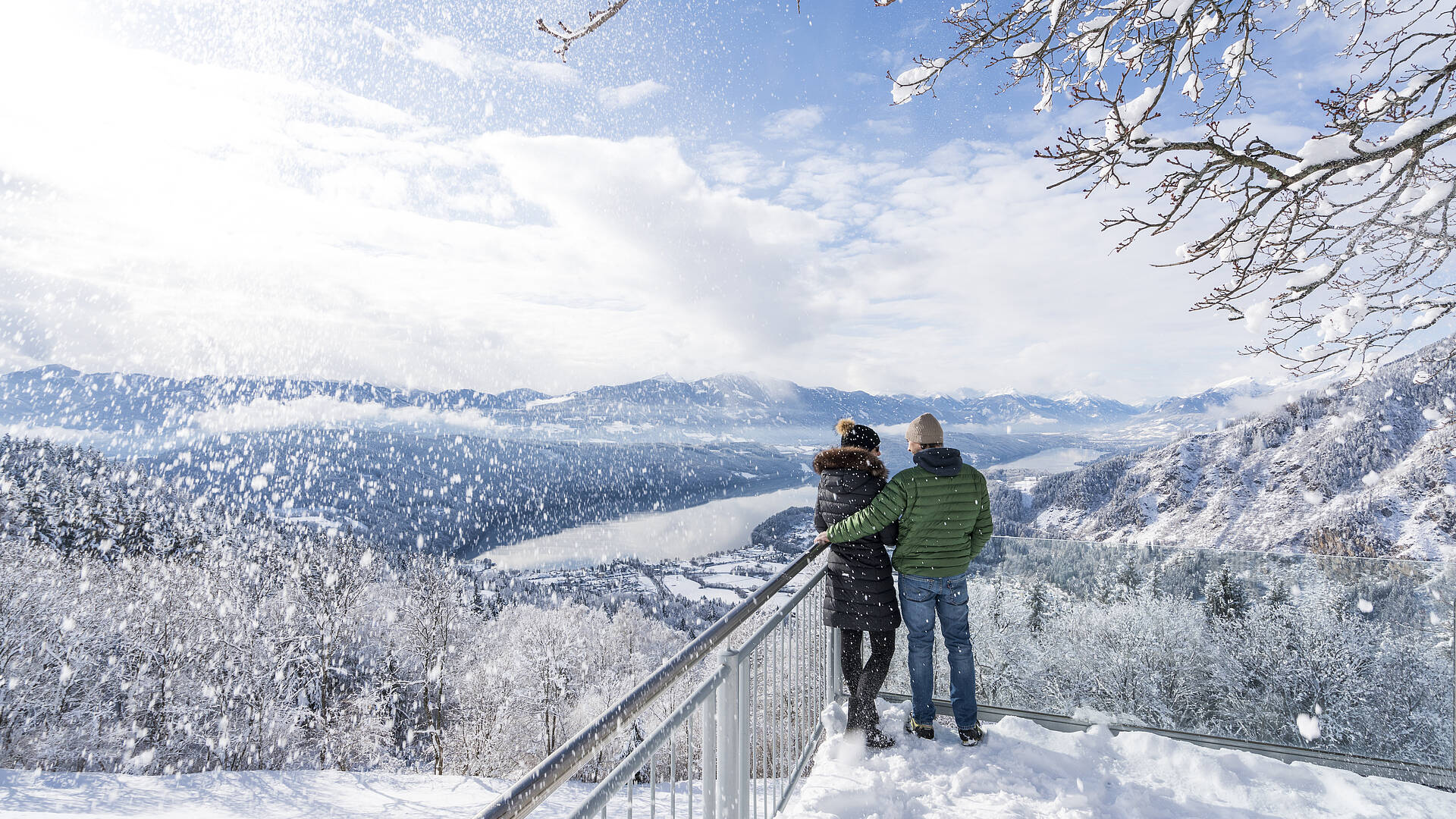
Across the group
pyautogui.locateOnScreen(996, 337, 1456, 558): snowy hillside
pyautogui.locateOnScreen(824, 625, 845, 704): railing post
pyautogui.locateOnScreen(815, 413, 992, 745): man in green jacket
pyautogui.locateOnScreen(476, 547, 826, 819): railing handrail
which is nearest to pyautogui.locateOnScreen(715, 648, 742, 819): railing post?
pyautogui.locateOnScreen(476, 547, 826, 819): railing handrail

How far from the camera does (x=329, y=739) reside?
24203 millimetres

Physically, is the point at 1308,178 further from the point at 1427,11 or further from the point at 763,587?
the point at 763,587

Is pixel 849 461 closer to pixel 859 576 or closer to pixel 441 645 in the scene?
pixel 859 576

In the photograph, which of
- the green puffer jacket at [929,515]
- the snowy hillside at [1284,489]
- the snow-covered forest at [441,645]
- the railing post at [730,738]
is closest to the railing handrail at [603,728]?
the railing post at [730,738]

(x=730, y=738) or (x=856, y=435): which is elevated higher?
(x=856, y=435)

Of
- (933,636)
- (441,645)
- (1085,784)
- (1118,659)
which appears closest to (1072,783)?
(1085,784)

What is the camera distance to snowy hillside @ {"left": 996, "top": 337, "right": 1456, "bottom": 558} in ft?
110

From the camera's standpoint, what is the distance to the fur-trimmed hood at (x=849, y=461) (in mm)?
3229

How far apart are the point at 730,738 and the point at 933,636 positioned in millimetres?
1595

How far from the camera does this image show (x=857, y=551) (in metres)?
3.26

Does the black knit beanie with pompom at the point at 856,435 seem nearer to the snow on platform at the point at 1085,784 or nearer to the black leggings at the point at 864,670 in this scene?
the black leggings at the point at 864,670

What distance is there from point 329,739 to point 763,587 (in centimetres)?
2915

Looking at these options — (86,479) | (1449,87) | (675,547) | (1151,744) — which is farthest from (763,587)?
(675,547)

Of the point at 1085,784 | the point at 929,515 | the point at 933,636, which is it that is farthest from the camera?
the point at 933,636
